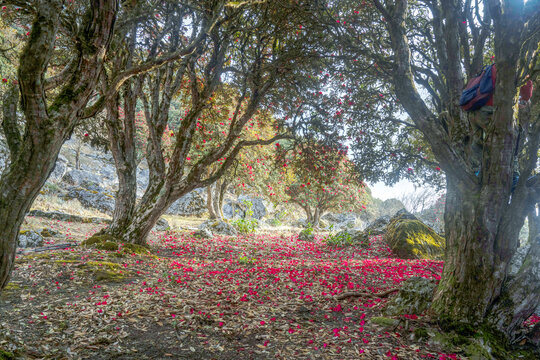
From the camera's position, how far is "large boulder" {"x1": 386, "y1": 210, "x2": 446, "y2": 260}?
10828 mm

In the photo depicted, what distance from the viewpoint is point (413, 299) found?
4.83 m

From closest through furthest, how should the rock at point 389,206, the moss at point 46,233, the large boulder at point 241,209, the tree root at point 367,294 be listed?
the tree root at point 367,294
the moss at point 46,233
the large boulder at point 241,209
the rock at point 389,206

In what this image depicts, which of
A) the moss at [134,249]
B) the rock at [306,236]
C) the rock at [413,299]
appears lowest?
the moss at [134,249]

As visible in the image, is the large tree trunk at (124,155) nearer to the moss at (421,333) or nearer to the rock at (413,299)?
the rock at (413,299)

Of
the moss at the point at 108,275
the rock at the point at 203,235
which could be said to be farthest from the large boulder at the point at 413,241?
the moss at the point at 108,275

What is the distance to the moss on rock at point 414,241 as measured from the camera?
426 inches

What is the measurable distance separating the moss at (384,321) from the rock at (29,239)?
9.61 meters

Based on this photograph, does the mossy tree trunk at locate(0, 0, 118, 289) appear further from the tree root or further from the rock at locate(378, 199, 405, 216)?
the rock at locate(378, 199, 405, 216)

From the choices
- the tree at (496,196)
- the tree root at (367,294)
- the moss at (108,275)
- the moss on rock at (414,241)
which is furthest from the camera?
the moss on rock at (414,241)

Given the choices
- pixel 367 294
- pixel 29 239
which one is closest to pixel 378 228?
pixel 367 294

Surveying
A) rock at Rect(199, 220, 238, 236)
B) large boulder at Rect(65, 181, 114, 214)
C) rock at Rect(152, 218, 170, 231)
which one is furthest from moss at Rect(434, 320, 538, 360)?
large boulder at Rect(65, 181, 114, 214)

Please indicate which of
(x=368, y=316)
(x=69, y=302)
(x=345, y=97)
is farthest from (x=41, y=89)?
(x=345, y=97)

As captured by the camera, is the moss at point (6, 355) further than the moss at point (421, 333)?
No

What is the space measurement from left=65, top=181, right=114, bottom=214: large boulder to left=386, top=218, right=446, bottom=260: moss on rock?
17.3 metres
